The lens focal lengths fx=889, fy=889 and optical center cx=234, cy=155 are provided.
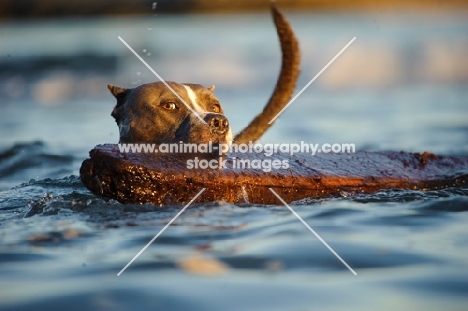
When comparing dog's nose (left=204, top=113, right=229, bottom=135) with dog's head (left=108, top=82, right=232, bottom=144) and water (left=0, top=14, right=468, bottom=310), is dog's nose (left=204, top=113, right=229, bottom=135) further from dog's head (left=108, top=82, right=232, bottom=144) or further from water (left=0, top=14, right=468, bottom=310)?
water (left=0, top=14, right=468, bottom=310)

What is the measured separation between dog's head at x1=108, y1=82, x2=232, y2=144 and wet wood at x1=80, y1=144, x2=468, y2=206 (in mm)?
492

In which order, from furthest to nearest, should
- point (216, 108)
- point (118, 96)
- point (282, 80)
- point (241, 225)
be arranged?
point (282, 80) < point (118, 96) < point (216, 108) < point (241, 225)

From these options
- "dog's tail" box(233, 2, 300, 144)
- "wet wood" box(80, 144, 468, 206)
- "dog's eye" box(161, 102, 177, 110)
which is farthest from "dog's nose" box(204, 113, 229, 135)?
"dog's tail" box(233, 2, 300, 144)

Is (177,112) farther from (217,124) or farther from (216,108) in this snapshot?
(217,124)

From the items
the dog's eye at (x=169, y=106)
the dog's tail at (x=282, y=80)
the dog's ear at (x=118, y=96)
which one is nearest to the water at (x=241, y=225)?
the dog's ear at (x=118, y=96)

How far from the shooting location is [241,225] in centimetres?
579

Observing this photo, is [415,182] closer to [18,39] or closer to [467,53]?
[467,53]

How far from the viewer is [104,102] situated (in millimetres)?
16156

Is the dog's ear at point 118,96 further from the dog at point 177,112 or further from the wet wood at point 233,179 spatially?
the wet wood at point 233,179

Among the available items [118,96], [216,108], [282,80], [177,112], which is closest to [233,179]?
[177,112]

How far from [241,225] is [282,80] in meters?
2.81

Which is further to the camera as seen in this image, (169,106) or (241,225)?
(169,106)

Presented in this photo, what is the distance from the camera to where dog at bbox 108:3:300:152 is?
6746 millimetres

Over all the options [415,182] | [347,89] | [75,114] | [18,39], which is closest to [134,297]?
[415,182]
